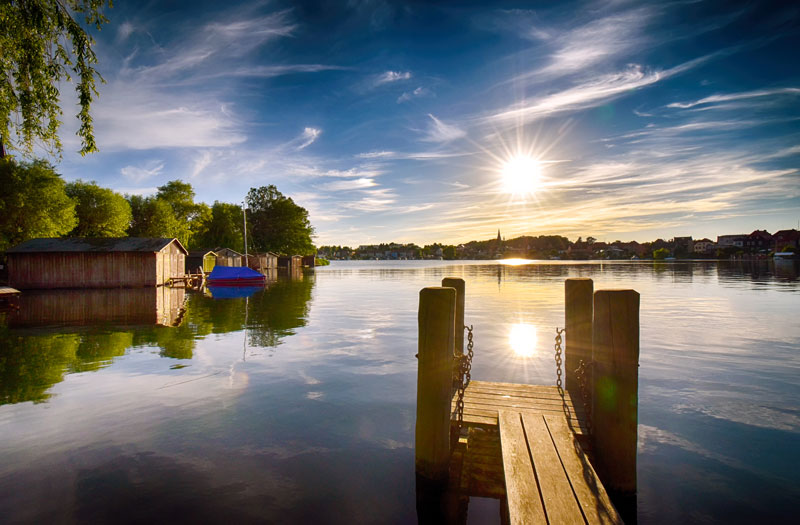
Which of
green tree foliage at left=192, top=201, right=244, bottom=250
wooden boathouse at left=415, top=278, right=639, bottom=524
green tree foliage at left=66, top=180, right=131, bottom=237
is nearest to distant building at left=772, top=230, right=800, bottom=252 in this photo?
green tree foliage at left=192, top=201, right=244, bottom=250

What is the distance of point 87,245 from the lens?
37.6 meters

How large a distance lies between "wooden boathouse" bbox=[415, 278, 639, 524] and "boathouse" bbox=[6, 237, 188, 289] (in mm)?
41033

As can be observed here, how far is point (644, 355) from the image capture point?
13852 mm

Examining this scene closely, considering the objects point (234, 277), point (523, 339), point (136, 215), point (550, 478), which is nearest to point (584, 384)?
point (550, 478)

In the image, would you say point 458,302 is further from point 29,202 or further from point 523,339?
point 29,202

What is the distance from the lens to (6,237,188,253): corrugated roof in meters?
36.1

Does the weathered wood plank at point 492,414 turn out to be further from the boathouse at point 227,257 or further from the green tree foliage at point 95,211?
the boathouse at point 227,257

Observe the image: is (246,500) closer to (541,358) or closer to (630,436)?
(630,436)

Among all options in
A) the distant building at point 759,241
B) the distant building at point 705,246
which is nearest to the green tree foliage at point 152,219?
the distant building at point 759,241

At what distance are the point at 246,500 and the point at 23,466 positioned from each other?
147 inches

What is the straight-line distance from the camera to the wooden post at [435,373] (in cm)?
543

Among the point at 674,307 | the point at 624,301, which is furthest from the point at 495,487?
the point at 674,307

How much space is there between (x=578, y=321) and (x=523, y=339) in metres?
9.27

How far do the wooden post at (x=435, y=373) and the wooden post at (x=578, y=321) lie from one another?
3.21 meters
